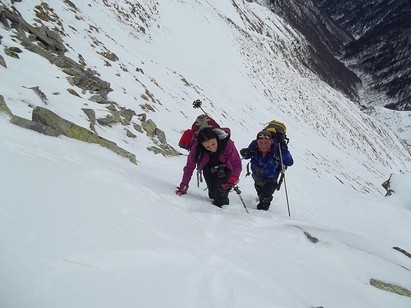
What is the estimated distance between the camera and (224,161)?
563cm

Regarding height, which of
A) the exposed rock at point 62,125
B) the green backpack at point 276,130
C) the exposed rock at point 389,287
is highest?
the green backpack at point 276,130

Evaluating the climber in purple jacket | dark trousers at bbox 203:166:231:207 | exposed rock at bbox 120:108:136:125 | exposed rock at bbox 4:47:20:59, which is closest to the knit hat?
the climber in purple jacket

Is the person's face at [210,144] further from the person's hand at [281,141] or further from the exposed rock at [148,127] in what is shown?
the exposed rock at [148,127]

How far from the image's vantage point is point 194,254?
10.6 feet

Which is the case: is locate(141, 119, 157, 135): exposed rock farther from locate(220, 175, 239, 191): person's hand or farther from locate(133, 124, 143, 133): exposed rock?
locate(220, 175, 239, 191): person's hand

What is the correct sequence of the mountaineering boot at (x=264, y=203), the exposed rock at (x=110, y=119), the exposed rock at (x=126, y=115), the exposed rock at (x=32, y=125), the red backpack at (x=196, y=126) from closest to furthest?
the exposed rock at (x=32, y=125)
the red backpack at (x=196, y=126)
the mountaineering boot at (x=264, y=203)
the exposed rock at (x=110, y=119)
the exposed rock at (x=126, y=115)

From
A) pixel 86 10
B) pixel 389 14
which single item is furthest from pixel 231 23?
pixel 389 14

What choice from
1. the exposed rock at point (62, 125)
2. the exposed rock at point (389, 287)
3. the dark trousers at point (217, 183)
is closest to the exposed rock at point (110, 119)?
the exposed rock at point (62, 125)

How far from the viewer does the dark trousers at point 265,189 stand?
6.78 meters

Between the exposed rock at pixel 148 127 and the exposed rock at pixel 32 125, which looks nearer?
the exposed rock at pixel 32 125

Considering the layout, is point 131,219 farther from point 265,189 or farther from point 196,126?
point 265,189

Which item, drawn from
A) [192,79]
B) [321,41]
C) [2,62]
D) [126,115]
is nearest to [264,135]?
[126,115]

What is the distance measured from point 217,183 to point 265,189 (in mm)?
1467

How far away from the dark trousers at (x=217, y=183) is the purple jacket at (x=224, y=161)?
142 mm
